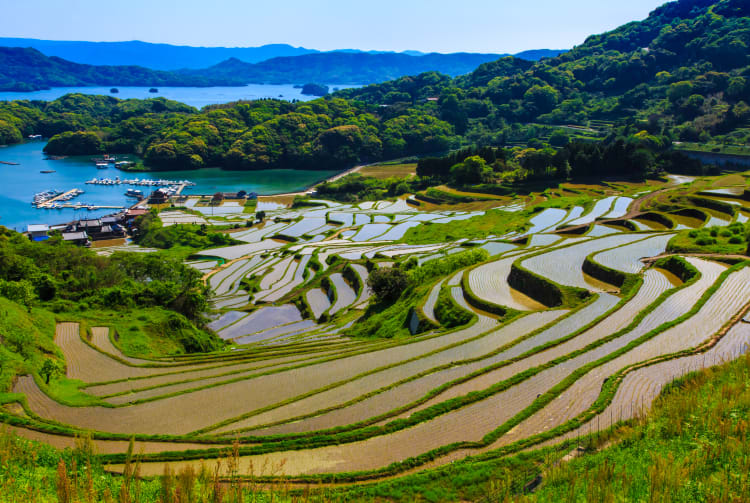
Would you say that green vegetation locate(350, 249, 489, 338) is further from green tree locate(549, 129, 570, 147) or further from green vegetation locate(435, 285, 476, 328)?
green tree locate(549, 129, 570, 147)

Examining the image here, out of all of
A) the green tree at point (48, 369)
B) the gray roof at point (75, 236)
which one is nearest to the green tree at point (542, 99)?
the gray roof at point (75, 236)

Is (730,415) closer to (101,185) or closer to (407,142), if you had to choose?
(101,185)

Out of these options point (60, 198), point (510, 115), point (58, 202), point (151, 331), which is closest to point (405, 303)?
point (151, 331)

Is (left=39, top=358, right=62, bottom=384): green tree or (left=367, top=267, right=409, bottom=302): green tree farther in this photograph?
(left=367, top=267, right=409, bottom=302): green tree

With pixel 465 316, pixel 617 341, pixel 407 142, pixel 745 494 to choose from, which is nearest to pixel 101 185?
pixel 407 142

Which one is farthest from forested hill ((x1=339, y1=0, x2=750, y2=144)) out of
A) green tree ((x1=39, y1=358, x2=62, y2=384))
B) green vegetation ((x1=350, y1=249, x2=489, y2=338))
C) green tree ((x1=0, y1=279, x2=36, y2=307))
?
green tree ((x1=39, y1=358, x2=62, y2=384))

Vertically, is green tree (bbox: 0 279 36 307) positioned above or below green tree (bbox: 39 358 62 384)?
above
